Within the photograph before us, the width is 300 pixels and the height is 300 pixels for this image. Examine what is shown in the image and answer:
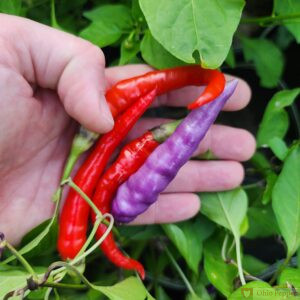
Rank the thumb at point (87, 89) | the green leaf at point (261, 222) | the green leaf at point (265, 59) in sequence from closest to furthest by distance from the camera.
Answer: the thumb at point (87, 89), the green leaf at point (261, 222), the green leaf at point (265, 59)

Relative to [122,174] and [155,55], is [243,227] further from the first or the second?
[155,55]

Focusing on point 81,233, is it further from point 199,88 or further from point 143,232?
point 199,88

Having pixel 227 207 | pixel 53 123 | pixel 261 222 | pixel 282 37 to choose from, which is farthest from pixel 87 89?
pixel 282 37

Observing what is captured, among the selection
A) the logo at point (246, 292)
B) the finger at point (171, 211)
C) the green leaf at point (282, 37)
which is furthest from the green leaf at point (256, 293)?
the green leaf at point (282, 37)

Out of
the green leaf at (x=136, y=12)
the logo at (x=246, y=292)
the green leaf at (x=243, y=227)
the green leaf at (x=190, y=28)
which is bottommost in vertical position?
the green leaf at (x=243, y=227)

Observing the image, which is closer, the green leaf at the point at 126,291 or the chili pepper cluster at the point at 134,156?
the green leaf at the point at 126,291

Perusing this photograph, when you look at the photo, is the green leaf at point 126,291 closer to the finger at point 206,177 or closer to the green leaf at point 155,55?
the finger at point 206,177
